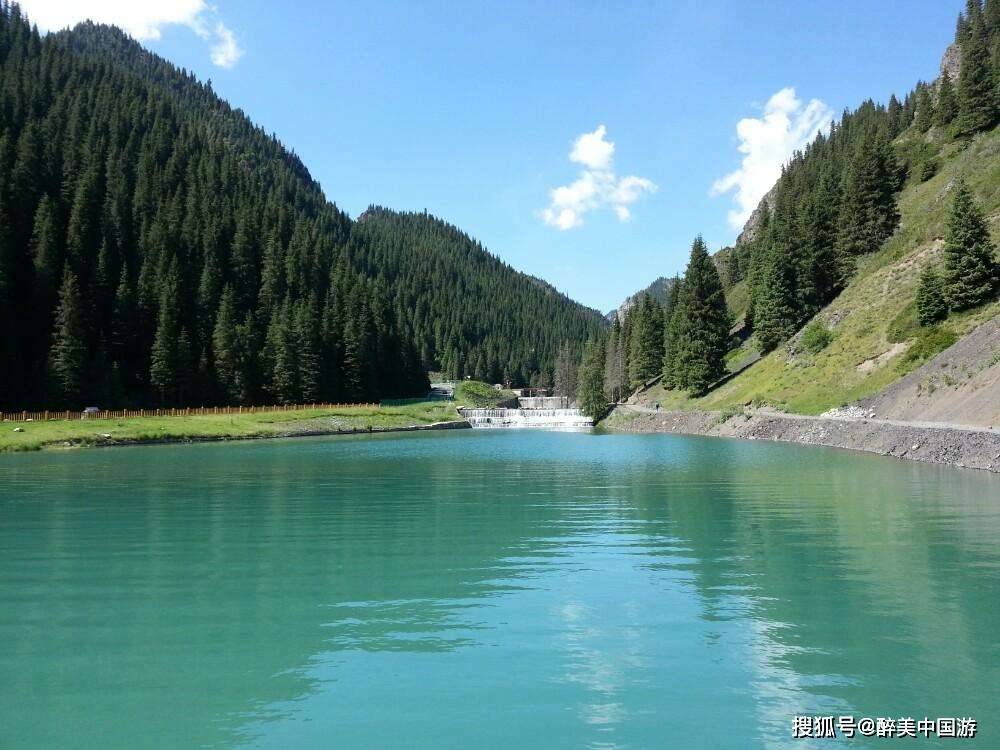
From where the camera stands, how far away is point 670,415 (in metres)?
80.0

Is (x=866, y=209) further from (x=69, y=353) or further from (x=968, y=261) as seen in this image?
(x=69, y=353)

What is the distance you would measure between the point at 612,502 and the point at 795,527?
7.77 meters

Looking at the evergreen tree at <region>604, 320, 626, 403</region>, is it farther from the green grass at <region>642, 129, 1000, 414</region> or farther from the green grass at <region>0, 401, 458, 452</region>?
the green grass at <region>0, 401, 458, 452</region>

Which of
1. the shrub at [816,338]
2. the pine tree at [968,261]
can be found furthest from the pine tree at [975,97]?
the pine tree at [968,261]

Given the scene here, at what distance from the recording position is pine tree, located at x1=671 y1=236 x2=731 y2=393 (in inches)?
3305

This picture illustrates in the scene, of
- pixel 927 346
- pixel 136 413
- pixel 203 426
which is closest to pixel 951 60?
pixel 927 346

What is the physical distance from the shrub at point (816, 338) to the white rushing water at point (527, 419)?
129ft

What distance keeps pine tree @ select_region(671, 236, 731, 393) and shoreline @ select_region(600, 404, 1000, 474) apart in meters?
7.03

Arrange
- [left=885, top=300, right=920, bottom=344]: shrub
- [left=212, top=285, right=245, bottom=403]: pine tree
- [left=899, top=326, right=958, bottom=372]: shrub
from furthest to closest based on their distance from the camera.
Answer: [left=212, top=285, right=245, bottom=403]: pine tree, [left=885, top=300, right=920, bottom=344]: shrub, [left=899, top=326, right=958, bottom=372]: shrub

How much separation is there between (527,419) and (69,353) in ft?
214

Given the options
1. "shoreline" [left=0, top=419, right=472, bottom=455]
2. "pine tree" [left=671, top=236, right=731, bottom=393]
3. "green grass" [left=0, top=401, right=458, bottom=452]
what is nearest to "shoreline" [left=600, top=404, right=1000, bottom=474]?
"pine tree" [left=671, top=236, right=731, bottom=393]

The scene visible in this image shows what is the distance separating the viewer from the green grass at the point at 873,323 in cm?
5744

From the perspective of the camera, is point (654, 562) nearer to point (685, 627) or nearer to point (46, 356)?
point (685, 627)

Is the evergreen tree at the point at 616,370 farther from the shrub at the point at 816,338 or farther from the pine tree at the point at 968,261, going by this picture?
the pine tree at the point at 968,261
